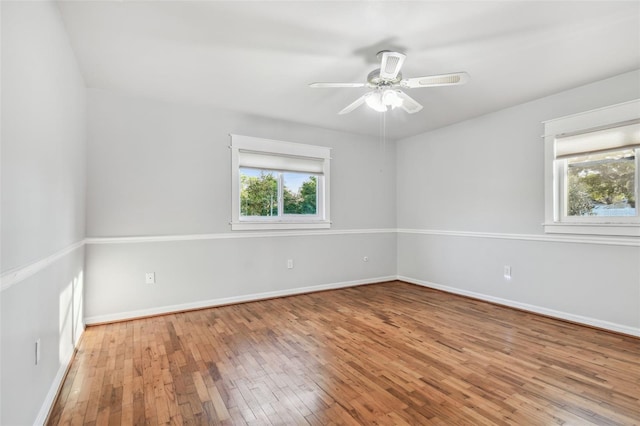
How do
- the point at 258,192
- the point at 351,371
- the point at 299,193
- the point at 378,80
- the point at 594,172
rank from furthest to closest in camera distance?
the point at 299,193, the point at 258,192, the point at 594,172, the point at 378,80, the point at 351,371

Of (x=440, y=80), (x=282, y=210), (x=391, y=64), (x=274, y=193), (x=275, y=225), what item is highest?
(x=391, y=64)

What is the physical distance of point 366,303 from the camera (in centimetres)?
396

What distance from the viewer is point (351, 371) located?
2.21 meters

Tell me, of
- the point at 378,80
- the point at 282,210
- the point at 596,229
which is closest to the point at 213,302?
the point at 282,210

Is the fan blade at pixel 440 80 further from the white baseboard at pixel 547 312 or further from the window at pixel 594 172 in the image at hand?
the white baseboard at pixel 547 312

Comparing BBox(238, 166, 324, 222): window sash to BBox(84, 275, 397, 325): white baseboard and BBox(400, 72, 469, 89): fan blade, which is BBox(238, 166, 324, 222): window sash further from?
BBox(400, 72, 469, 89): fan blade

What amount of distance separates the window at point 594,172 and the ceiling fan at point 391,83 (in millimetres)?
1720

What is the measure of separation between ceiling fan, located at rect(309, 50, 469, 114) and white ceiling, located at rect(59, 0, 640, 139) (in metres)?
0.21

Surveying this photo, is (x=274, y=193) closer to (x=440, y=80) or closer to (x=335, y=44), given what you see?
(x=335, y=44)

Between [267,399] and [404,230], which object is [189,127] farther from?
[404,230]

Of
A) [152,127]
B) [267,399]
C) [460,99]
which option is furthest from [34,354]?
[460,99]

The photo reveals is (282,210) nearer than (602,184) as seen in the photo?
No

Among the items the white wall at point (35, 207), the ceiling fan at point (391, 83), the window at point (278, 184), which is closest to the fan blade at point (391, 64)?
the ceiling fan at point (391, 83)

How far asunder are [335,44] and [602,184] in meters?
3.02
